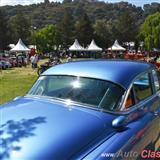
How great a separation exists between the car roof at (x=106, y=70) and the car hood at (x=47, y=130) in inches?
24.4

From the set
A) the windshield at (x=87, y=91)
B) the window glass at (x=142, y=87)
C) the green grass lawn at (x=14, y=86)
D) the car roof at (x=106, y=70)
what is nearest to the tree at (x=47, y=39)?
the green grass lawn at (x=14, y=86)

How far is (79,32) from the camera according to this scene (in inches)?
4242

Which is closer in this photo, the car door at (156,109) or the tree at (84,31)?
the car door at (156,109)

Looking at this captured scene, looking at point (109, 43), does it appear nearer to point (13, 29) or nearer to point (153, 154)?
point (13, 29)

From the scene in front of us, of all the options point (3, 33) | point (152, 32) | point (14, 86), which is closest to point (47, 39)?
point (3, 33)

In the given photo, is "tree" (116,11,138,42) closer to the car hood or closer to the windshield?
the windshield

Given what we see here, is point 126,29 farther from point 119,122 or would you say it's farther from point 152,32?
point 119,122

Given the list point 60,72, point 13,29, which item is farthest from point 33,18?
point 60,72

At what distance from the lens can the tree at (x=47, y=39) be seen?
92.2 metres

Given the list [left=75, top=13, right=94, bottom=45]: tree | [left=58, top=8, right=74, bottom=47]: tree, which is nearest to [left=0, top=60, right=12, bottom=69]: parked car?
[left=75, top=13, right=94, bottom=45]: tree

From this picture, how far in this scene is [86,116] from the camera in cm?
416

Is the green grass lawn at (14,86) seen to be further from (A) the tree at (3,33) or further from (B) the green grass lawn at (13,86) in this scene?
(A) the tree at (3,33)

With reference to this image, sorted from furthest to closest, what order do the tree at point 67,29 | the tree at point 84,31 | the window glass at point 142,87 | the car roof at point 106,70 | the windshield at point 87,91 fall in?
the tree at point 67,29
the tree at point 84,31
the window glass at point 142,87
the car roof at point 106,70
the windshield at point 87,91

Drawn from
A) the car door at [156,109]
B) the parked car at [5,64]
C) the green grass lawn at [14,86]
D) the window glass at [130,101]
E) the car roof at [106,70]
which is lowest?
the parked car at [5,64]
